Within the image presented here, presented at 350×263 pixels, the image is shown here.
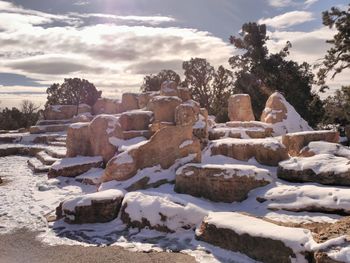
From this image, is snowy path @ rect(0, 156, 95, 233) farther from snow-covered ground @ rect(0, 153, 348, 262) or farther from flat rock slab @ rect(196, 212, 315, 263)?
flat rock slab @ rect(196, 212, 315, 263)

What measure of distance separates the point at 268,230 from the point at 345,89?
17859 mm

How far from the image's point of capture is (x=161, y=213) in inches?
334

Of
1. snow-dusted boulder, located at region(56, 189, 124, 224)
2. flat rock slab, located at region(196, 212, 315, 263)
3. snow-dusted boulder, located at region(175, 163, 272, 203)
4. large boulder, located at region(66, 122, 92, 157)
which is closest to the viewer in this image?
flat rock slab, located at region(196, 212, 315, 263)

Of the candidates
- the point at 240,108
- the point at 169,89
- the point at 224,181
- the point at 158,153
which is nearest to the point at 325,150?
the point at 224,181

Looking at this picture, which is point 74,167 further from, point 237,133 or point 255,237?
point 255,237

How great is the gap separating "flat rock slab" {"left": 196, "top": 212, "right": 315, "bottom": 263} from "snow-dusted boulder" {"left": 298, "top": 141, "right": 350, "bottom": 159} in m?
4.11

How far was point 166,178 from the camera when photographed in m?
10.8

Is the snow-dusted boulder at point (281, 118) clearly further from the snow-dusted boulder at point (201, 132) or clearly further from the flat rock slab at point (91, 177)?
the flat rock slab at point (91, 177)

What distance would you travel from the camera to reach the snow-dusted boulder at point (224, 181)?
926 centimetres

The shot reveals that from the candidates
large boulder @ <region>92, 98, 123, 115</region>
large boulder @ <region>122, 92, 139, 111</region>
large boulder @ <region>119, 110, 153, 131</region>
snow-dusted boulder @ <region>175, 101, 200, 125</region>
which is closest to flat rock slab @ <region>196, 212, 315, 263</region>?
snow-dusted boulder @ <region>175, 101, 200, 125</region>

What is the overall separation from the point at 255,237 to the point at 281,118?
41.2 feet

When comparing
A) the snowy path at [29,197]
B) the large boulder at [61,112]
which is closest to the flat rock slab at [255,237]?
the snowy path at [29,197]

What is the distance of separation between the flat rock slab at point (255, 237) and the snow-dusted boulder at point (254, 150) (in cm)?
370

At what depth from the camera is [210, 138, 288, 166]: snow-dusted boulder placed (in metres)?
10.8
